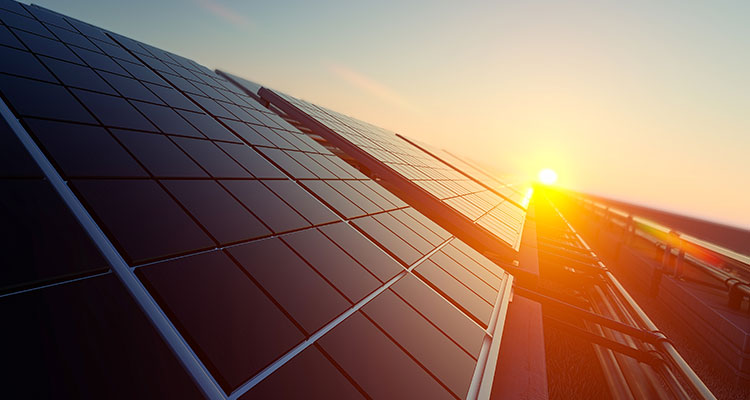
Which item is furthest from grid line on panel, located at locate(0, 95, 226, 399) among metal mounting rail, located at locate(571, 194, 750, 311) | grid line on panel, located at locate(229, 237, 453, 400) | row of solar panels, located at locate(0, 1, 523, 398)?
metal mounting rail, located at locate(571, 194, 750, 311)

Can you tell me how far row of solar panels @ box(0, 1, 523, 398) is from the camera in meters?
1.91

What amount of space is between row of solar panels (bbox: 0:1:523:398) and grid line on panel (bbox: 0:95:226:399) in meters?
0.01

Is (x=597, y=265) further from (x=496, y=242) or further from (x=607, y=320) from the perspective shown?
(x=496, y=242)

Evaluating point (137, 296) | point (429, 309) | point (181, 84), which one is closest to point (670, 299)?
point (429, 309)

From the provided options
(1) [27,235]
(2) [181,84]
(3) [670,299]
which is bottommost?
(3) [670,299]

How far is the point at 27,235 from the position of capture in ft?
7.24

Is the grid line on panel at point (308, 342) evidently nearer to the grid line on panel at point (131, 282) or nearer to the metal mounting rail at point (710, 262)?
the grid line on panel at point (131, 282)

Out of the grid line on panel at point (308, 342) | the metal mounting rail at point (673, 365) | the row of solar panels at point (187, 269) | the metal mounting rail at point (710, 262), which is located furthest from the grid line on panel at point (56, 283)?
the metal mounting rail at point (710, 262)

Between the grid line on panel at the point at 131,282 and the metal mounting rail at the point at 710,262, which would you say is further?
the metal mounting rail at the point at 710,262

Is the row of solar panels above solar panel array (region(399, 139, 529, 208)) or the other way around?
the other way around

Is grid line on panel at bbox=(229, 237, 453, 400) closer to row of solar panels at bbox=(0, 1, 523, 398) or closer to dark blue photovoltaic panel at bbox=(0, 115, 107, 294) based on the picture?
row of solar panels at bbox=(0, 1, 523, 398)

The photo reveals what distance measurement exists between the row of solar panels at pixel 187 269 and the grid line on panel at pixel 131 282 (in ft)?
0.04

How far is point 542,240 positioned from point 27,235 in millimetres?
15464

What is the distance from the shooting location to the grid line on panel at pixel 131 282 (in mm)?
Answer: 1976
